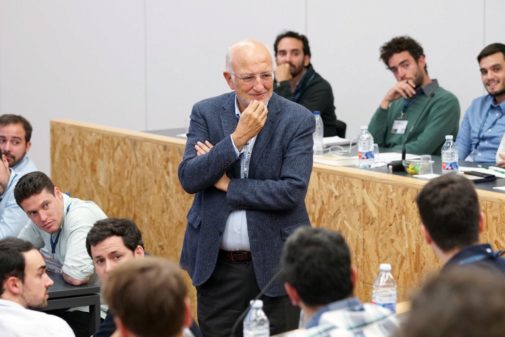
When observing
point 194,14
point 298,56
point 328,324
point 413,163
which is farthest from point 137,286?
point 194,14

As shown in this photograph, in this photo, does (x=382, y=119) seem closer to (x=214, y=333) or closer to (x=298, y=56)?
(x=298, y=56)

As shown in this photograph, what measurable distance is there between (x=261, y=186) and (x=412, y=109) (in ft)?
9.26

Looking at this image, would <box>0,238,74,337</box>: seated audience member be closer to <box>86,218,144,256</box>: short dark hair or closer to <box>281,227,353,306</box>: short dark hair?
<box>86,218,144,256</box>: short dark hair

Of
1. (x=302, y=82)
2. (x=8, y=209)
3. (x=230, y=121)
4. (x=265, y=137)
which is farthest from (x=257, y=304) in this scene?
(x=302, y=82)

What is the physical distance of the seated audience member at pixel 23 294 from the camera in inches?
112

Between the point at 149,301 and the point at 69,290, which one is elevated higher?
the point at 149,301

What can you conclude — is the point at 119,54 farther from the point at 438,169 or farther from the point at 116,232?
the point at 116,232

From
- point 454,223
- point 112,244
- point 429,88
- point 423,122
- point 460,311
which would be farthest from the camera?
point 429,88

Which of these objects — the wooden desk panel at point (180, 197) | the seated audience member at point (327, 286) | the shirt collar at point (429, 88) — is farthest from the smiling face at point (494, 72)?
the seated audience member at point (327, 286)

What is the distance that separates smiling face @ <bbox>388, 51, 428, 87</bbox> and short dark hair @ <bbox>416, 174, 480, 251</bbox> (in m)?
3.53

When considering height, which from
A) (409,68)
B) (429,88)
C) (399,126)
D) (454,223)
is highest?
(409,68)

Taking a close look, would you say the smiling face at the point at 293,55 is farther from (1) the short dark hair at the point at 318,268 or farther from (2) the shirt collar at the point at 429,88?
(1) the short dark hair at the point at 318,268

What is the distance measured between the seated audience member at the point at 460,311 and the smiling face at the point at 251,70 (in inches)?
87.0

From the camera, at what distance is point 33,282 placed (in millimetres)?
3189
